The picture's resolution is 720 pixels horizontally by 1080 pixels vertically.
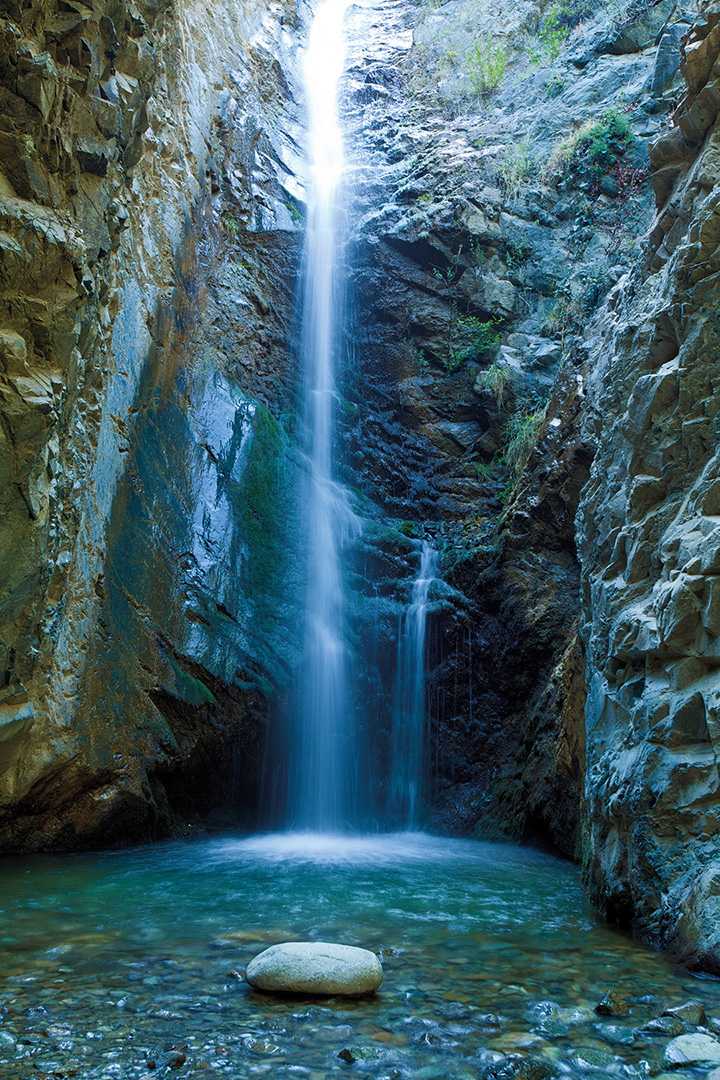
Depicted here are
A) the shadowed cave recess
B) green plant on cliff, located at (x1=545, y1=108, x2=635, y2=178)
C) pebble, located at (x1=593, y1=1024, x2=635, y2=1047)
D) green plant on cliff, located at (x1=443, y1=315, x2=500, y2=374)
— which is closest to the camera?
pebble, located at (x1=593, y1=1024, x2=635, y2=1047)

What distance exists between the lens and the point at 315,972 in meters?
2.83

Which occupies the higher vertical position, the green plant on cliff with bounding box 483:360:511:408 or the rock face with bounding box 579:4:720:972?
the green plant on cliff with bounding box 483:360:511:408

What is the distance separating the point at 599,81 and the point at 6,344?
1317 centimetres

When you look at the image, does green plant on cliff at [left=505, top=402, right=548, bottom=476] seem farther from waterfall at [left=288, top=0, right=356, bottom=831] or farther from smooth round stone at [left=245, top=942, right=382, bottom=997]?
smooth round stone at [left=245, top=942, right=382, bottom=997]

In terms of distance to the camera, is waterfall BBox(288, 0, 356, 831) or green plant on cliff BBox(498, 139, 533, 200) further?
green plant on cliff BBox(498, 139, 533, 200)

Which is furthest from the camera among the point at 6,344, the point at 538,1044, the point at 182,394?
the point at 182,394

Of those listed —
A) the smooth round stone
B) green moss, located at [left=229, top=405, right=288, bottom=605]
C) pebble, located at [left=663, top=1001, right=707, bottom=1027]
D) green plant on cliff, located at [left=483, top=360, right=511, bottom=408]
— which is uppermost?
green plant on cliff, located at [left=483, top=360, right=511, bottom=408]

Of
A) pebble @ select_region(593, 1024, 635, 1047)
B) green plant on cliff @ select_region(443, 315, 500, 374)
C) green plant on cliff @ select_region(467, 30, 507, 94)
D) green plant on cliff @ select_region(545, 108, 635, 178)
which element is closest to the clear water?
pebble @ select_region(593, 1024, 635, 1047)

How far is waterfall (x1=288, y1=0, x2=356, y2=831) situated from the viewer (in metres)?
8.91

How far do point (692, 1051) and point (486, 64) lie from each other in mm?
17191

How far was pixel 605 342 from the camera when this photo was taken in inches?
255

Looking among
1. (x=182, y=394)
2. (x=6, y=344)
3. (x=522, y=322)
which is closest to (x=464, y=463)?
(x=522, y=322)

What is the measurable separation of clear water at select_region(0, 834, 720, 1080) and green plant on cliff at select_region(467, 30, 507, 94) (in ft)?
50.4

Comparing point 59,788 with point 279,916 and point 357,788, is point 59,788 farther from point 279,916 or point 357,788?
point 357,788
